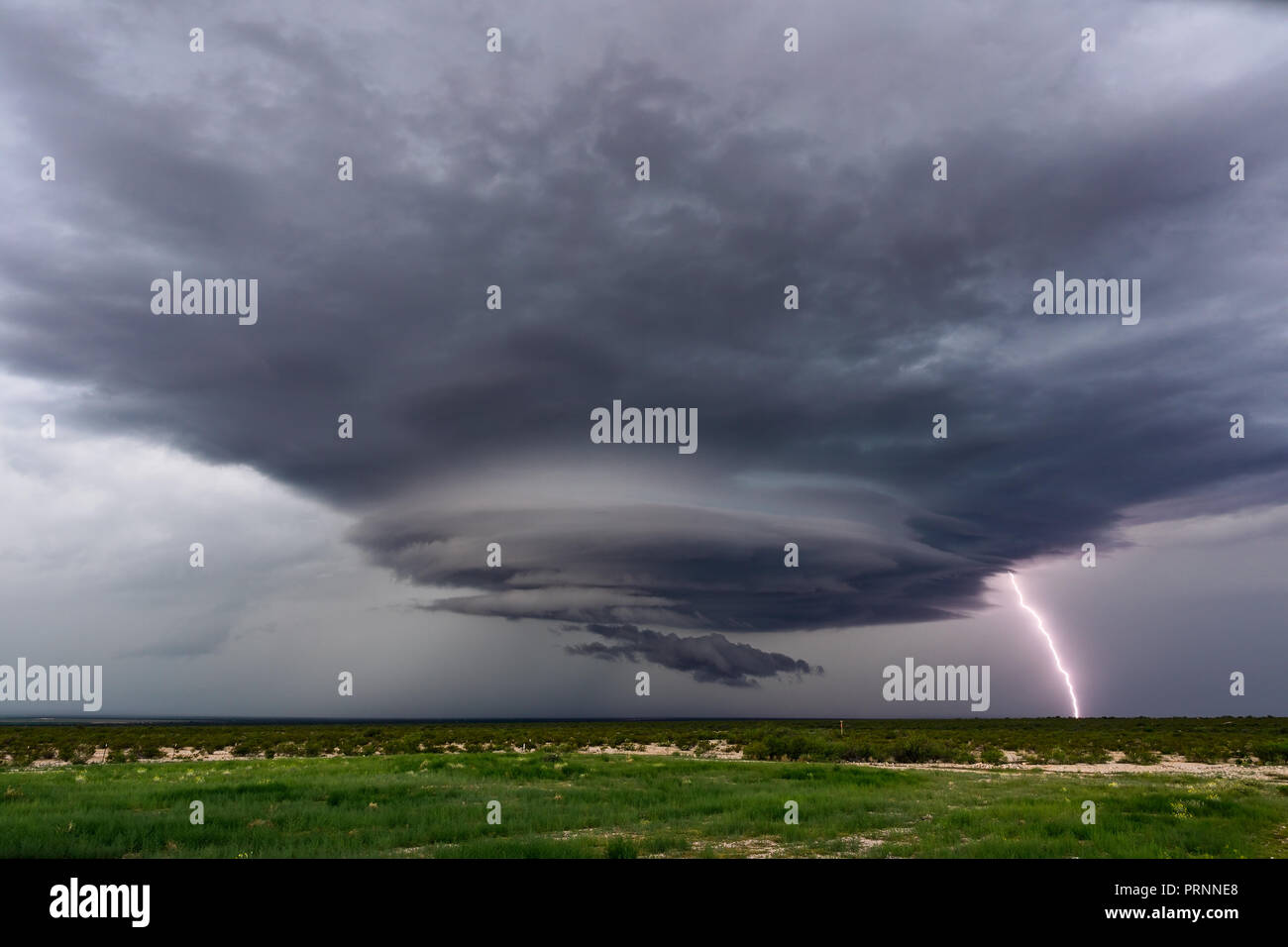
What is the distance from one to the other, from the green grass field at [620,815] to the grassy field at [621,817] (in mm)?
70

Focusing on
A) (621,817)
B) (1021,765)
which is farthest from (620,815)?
(1021,765)

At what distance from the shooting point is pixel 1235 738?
72062mm

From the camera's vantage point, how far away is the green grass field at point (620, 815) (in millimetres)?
17000

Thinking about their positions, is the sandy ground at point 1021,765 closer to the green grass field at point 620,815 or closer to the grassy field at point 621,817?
the green grass field at point 620,815

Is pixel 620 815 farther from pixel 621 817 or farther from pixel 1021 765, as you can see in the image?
pixel 1021 765

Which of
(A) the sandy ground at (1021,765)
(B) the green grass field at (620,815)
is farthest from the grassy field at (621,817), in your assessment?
(A) the sandy ground at (1021,765)

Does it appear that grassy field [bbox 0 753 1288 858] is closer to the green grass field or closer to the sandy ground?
the green grass field

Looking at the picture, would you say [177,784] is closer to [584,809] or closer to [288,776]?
[288,776]

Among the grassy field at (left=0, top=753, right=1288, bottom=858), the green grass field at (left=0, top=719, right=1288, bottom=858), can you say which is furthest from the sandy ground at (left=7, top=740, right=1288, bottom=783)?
the grassy field at (left=0, top=753, right=1288, bottom=858)

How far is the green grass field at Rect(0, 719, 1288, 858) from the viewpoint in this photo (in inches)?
669

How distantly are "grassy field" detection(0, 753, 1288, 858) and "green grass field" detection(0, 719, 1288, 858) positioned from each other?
0.07m
